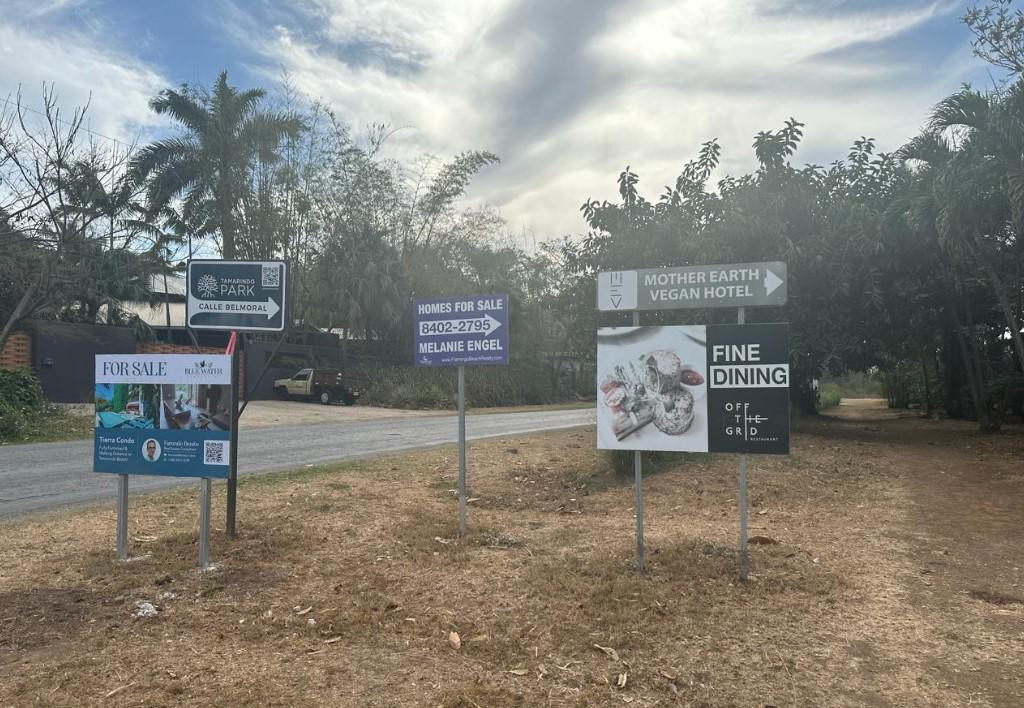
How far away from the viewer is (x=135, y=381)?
220 inches

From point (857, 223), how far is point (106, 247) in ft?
65.0

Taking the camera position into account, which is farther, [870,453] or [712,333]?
[870,453]

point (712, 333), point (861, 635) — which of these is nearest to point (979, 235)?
point (712, 333)

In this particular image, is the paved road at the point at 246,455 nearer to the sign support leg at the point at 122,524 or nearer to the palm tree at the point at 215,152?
the sign support leg at the point at 122,524

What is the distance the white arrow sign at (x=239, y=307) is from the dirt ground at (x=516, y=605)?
1972mm

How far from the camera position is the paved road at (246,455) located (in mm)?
9000

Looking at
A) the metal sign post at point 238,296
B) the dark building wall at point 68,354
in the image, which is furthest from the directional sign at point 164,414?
the dark building wall at point 68,354

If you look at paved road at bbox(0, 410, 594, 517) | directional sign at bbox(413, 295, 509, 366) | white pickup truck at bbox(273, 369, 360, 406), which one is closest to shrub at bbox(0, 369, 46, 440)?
paved road at bbox(0, 410, 594, 517)

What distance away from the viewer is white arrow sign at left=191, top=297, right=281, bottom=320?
618 centimetres

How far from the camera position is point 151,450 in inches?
219

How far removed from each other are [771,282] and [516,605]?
2930 millimetres

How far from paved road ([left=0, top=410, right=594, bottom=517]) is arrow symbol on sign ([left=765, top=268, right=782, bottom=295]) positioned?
7807 mm

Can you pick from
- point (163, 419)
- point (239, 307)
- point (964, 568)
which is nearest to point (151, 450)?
point (163, 419)

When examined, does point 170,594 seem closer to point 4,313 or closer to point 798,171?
point 798,171
